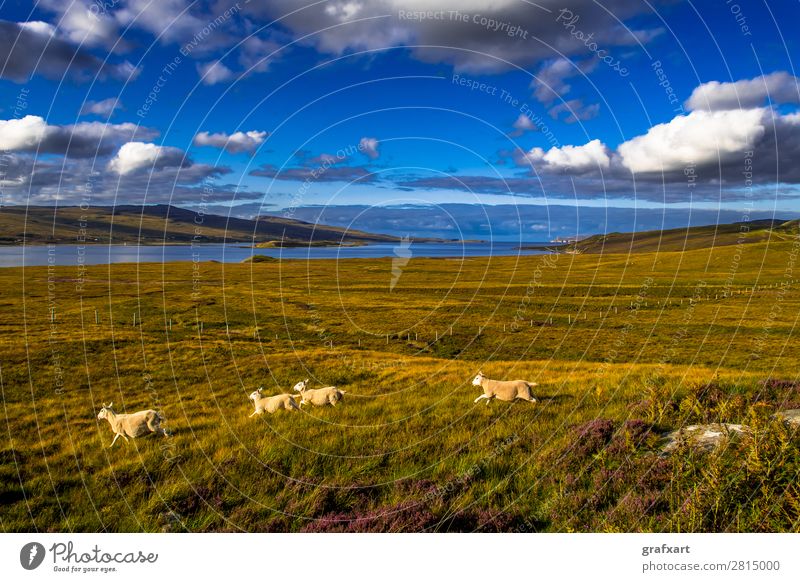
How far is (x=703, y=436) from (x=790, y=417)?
7.30 ft

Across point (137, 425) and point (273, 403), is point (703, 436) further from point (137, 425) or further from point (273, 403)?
point (137, 425)

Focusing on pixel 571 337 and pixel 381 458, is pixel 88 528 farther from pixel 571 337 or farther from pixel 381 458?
pixel 571 337

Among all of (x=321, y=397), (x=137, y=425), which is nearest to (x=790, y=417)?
(x=321, y=397)

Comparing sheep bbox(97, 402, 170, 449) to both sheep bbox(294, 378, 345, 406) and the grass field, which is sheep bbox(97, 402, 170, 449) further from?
sheep bbox(294, 378, 345, 406)

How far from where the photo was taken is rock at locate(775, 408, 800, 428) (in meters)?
7.92

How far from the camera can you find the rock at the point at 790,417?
7918mm

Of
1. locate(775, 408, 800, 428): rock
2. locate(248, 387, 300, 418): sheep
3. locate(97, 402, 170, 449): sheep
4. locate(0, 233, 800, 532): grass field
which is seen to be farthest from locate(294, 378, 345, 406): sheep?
locate(775, 408, 800, 428): rock

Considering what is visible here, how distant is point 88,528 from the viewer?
6.94 m

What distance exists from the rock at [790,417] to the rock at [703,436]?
711mm

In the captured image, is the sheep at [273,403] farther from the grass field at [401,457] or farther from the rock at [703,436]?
the rock at [703,436]

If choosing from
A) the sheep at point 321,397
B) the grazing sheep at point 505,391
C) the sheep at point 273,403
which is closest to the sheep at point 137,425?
the sheep at point 273,403
